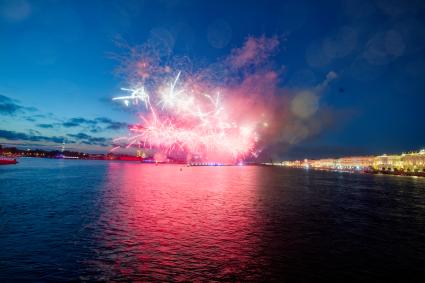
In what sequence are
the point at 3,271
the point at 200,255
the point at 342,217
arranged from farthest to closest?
the point at 342,217 < the point at 200,255 < the point at 3,271

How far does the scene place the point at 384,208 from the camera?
37219mm

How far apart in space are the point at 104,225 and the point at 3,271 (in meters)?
9.64

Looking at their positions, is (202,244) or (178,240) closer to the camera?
(202,244)

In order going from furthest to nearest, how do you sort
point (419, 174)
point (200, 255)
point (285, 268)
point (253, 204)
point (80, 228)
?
point (419, 174) < point (253, 204) < point (80, 228) < point (200, 255) < point (285, 268)

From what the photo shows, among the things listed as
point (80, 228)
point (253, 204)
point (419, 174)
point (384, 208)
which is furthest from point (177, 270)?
point (419, 174)

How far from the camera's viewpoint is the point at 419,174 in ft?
493

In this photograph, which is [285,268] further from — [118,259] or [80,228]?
[80,228]

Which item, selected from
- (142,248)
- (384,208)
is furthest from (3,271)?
(384,208)

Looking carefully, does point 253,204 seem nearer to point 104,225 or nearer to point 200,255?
point 104,225

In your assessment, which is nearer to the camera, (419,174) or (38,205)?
(38,205)

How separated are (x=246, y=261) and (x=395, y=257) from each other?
8.26 m

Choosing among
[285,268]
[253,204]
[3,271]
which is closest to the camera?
[3,271]

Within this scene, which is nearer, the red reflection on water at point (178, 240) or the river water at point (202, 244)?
the river water at point (202, 244)

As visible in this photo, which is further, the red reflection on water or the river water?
the red reflection on water
